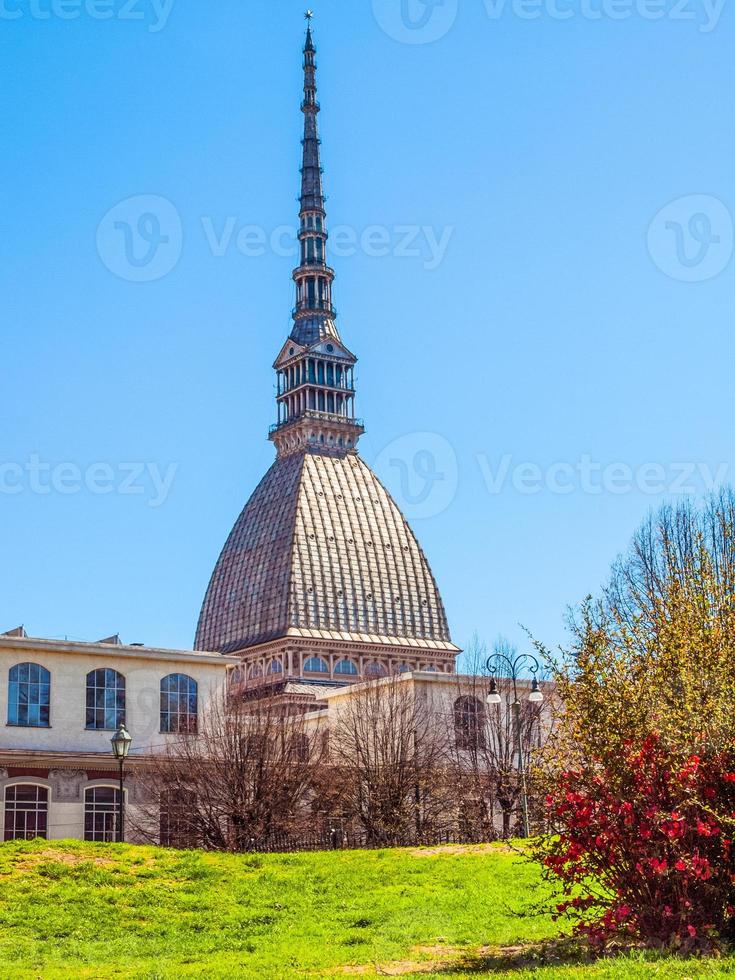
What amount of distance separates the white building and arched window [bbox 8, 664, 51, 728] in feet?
0.14

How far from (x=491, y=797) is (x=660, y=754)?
1611 inches

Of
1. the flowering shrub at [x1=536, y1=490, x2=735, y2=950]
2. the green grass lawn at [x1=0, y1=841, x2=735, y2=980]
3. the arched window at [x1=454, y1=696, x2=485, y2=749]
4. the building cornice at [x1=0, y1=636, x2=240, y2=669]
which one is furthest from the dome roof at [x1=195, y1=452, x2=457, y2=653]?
the flowering shrub at [x1=536, y1=490, x2=735, y2=950]

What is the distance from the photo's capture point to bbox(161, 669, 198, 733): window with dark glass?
195ft

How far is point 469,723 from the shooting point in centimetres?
6506

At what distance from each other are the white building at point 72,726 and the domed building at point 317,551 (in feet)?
222

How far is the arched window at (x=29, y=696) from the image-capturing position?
5600 centimetres

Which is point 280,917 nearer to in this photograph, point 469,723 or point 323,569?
point 469,723

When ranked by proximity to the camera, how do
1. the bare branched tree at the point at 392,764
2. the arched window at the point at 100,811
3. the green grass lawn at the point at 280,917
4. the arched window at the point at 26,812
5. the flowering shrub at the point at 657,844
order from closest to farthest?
1. the flowering shrub at the point at 657,844
2. the green grass lawn at the point at 280,917
3. the bare branched tree at the point at 392,764
4. the arched window at the point at 26,812
5. the arched window at the point at 100,811

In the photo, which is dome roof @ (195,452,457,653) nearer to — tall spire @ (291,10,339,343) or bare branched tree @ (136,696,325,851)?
tall spire @ (291,10,339,343)

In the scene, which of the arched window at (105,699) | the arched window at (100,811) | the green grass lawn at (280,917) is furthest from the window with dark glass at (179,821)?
the green grass lawn at (280,917)

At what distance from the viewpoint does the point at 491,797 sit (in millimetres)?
58844

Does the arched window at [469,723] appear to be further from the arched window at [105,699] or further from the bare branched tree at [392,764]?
the arched window at [105,699]

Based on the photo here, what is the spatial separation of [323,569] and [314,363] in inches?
908

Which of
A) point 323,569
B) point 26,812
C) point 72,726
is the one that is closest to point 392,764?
point 72,726
